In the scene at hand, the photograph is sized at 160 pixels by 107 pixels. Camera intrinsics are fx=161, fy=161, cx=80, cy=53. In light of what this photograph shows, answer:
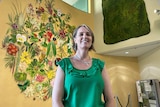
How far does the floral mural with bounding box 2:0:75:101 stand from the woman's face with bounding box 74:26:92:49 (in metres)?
1.58

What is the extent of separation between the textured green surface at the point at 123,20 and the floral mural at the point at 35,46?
1.05 metres

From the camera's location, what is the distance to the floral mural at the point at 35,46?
227cm

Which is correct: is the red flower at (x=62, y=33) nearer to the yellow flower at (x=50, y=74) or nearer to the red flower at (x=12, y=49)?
the yellow flower at (x=50, y=74)

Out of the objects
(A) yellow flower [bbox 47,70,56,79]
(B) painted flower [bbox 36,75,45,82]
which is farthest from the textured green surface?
(B) painted flower [bbox 36,75,45,82]

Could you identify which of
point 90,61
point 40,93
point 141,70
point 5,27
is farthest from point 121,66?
point 90,61

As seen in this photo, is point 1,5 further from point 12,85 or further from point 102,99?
point 102,99

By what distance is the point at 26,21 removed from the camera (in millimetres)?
2488

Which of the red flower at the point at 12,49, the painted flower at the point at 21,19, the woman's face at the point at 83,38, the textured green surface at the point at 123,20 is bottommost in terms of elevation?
the woman's face at the point at 83,38

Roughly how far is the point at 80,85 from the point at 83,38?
0.92 feet

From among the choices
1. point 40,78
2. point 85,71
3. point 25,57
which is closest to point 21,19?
point 25,57

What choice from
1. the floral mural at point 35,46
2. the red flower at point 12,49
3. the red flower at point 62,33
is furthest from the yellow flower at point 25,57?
the red flower at point 62,33

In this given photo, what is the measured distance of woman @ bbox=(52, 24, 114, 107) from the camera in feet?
2.56

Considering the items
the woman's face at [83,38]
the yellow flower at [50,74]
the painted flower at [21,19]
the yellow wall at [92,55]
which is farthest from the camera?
the yellow flower at [50,74]

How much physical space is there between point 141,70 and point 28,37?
9.21ft
